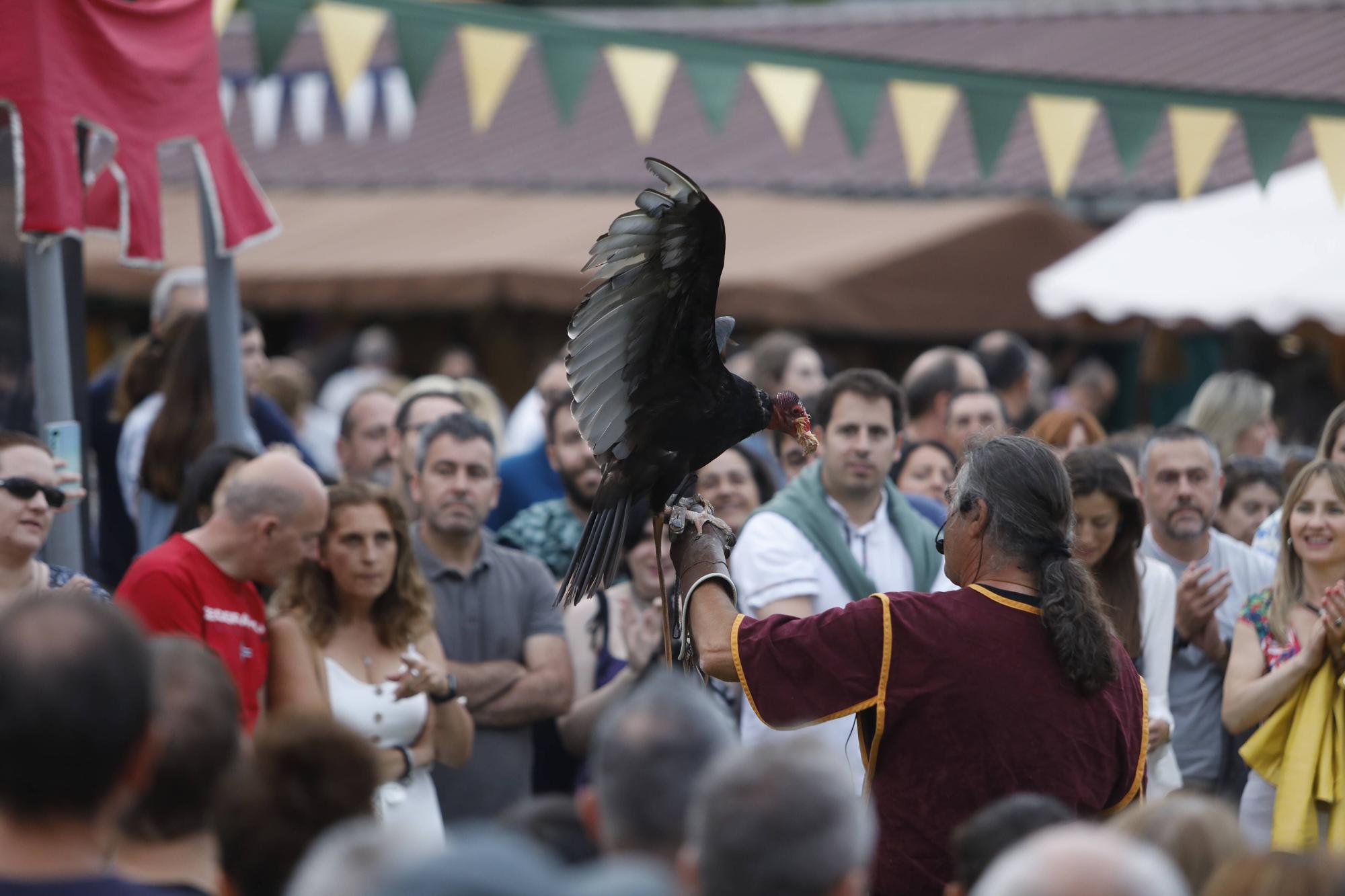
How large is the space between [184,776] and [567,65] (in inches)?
188

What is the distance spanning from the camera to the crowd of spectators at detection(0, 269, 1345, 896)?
1.71m

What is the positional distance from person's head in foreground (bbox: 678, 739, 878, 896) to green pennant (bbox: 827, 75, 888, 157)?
16.8 ft

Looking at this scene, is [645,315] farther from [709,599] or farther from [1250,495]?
[1250,495]

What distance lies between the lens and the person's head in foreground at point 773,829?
5.51 feet

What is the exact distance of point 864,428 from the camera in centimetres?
446

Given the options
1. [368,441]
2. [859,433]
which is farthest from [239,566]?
[368,441]

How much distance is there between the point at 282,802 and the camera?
6.46 ft

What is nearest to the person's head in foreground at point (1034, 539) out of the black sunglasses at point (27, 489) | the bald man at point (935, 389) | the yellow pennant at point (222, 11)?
the black sunglasses at point (27, 489)

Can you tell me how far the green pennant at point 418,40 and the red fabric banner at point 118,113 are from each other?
4.95 ft

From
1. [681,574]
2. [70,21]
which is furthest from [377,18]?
[681,574]

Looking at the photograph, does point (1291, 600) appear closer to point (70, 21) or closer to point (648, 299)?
point (648, 299)

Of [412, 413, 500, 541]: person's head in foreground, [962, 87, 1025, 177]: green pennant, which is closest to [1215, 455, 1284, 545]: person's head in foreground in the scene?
[962, 87, 1025, 177]: green pennant

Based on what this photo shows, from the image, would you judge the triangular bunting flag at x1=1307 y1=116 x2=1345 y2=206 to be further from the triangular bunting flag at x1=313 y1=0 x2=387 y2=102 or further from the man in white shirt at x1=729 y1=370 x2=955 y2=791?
the triangular bunting flag at x1=313 y1=0 x2=387 y2=102

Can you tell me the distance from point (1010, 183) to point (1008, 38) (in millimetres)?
2779
